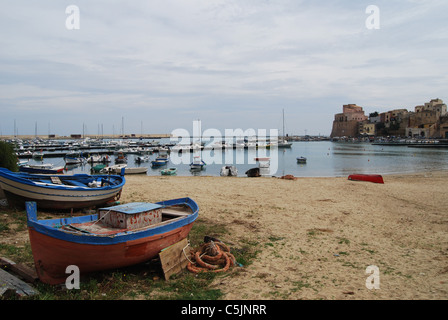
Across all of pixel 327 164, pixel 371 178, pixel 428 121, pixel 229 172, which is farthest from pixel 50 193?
pixel 428 121

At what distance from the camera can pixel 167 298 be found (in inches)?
226

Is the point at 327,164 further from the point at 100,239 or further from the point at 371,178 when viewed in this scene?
the point at 100,239

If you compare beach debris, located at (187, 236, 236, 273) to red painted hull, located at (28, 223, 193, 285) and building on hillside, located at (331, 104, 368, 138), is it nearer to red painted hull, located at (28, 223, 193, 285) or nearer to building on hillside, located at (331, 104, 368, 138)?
red painted hull, located at (28, 223, 193, 285)

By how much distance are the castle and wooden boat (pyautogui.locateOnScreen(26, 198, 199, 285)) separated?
137 m

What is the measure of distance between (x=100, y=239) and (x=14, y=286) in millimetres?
1738

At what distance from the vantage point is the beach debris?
7.20 m

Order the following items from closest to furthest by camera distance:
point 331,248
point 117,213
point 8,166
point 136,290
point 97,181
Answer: point 136,290
point 117,213
point 331,248
point 97,181
point 8,166

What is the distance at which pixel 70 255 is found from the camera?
5992 millimetres

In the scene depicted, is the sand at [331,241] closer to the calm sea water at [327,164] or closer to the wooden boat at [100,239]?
the wooden boat at [100,239]

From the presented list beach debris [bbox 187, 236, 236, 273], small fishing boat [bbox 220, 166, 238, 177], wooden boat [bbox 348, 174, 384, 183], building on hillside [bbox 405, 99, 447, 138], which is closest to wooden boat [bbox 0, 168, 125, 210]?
beach debris [bbox 187, 236, 236, 273]

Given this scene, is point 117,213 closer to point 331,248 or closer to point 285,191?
point 331,248

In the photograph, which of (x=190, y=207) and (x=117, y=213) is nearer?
(x=117, y=213)
